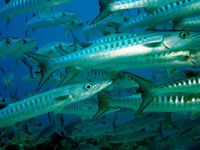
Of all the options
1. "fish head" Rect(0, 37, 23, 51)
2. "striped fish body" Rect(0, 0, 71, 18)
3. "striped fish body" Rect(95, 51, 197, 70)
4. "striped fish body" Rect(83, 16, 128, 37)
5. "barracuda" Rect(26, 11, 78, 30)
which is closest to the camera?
"striped fish body" Rect(95, 51, 197, 70)

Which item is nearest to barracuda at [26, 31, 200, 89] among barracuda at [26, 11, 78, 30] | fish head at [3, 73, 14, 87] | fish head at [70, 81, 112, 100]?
fish head at [70, 81, 112, 100]

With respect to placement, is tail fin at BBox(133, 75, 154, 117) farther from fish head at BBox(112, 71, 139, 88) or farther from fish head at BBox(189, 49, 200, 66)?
fish head at BBox(112, 71, 139, 88)

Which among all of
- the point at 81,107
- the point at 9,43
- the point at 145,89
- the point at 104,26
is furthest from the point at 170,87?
the point at 9,43

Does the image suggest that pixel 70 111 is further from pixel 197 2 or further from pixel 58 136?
pixel 197 2

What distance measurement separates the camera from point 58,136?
256 inches

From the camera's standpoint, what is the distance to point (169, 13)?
160 inches

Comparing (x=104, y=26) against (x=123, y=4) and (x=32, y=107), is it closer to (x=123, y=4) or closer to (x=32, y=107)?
(x=123, y=4)

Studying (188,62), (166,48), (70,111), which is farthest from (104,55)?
(70,111)

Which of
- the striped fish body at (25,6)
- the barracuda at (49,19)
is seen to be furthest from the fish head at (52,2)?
the barracuda at (49,19)

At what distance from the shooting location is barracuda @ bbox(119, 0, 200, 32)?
3838 millimetres

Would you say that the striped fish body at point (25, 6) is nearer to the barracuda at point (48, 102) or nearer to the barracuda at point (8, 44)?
the barracuda at point (8, 44)

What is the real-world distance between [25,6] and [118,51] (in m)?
2.69

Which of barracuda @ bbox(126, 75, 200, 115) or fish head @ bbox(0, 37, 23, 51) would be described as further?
fish head @ bbox(0, 37, 23, 51)

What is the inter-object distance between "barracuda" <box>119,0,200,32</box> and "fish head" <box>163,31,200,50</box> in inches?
37.8
